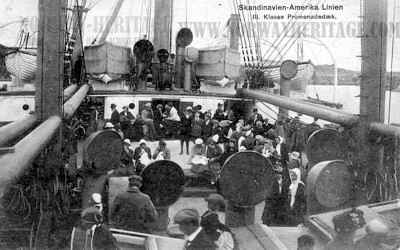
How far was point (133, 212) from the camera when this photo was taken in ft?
15.0

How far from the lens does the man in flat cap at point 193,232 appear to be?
346cm

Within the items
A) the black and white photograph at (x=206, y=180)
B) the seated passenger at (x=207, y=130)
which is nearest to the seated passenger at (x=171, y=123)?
the black and white photograph at (x=206, y=180)

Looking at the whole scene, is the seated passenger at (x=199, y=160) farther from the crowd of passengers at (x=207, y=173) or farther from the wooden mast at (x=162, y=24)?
the wooden mast at (x=162, y=24)

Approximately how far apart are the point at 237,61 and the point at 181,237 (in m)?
10.7

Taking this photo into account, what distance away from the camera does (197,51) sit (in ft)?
48.0

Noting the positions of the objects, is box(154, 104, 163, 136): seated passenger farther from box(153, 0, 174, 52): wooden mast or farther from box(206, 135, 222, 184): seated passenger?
box(153, 0, 174, 52): wooden mast

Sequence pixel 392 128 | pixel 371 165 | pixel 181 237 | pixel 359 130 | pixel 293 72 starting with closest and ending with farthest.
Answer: pixel 181 237 < pixel 392 128 < pixel 371 165 < pixel 359 130 < pixel 293 72

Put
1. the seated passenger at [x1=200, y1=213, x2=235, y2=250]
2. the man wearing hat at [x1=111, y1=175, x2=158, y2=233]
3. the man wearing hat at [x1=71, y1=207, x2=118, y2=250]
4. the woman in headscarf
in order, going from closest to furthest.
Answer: the man wearing hat at [x1=71, y1=207, x2=118, y2=250] < the seated passenger at [x1=200, y1=213, x2=235, y2=250] < the man wearing hat at [x1=111, y1=175, x2=158, y2=233] < the woman in headscarf

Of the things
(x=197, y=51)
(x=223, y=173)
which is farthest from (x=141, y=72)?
(x=223, y=173)

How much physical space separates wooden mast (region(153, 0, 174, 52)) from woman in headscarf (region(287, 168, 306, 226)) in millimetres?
9799

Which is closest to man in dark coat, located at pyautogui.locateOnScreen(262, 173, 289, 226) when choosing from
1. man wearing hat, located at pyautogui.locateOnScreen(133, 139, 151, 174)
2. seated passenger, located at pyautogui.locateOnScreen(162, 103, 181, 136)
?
man wearing hat, located at pyautogui.locateOnScreen(133, 139, 151, 174)

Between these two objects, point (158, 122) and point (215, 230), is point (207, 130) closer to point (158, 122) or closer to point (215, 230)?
point (158, 122)

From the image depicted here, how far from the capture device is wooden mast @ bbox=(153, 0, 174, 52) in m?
15.3

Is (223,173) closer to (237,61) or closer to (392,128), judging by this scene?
(392,128)
